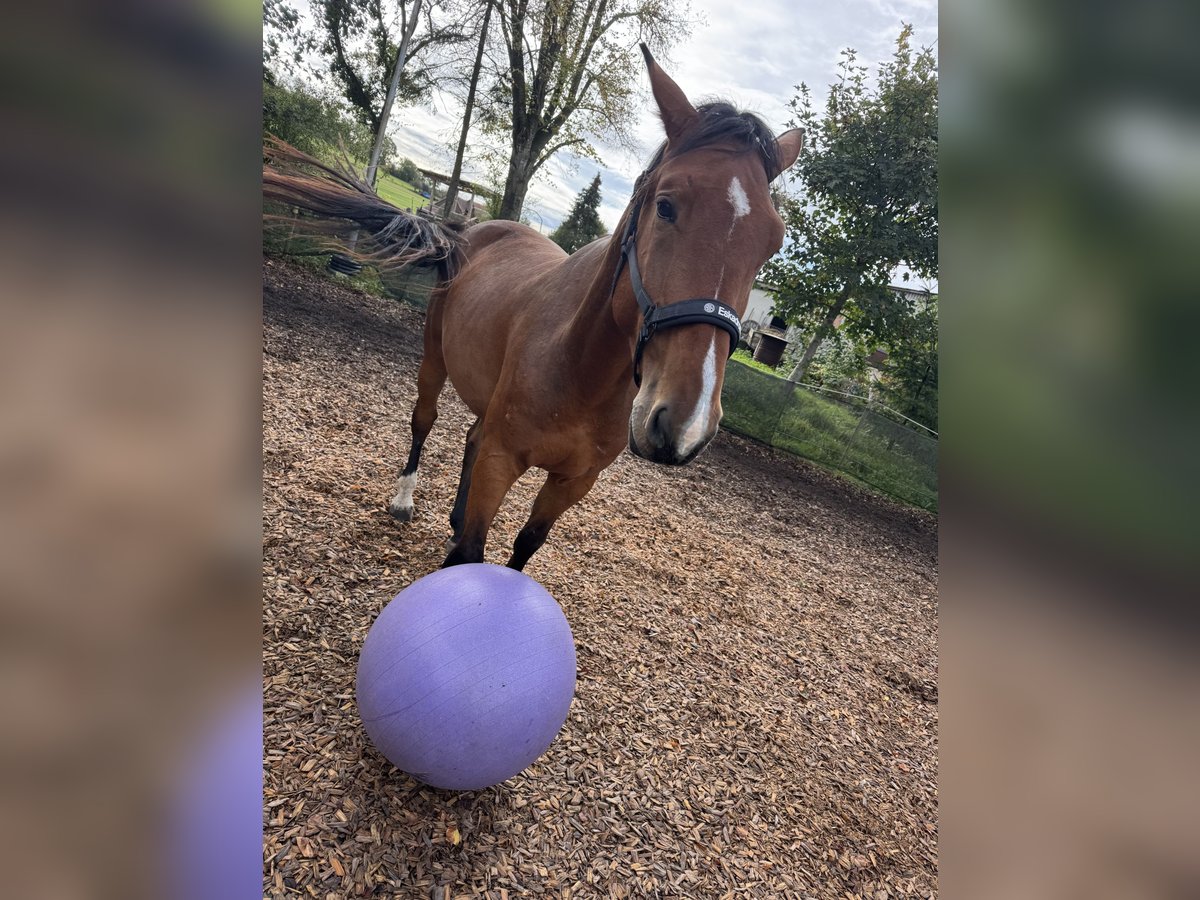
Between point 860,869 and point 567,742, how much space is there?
5.03 feet

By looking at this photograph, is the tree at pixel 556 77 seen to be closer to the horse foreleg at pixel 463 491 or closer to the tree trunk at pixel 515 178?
the tree trunk at pixel 515 178

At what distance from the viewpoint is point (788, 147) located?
249 centimetres

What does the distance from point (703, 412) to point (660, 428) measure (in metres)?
0.14

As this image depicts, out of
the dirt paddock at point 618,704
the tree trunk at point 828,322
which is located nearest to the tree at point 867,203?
the tree trunk at point 828,322

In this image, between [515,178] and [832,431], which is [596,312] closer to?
[832,431]

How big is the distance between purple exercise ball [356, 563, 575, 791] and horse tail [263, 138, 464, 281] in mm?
2684

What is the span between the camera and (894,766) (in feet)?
12.2

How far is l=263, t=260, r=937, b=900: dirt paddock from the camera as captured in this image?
228 cm

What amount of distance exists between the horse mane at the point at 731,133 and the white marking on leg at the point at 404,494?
3.03 meters

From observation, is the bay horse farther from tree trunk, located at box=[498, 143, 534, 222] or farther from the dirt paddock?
tree trunk, located at box=[498, 143, 534, 222]
